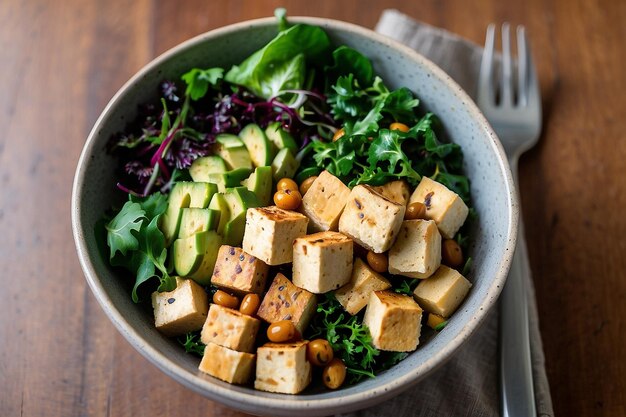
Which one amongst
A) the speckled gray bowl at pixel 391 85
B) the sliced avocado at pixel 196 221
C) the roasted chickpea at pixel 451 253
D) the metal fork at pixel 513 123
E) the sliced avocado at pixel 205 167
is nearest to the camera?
the speckled gray bowl at pixel 391 85

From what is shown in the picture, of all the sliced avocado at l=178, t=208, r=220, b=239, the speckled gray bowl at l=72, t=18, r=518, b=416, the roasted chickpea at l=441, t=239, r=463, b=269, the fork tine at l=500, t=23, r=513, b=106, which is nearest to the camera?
the speckled gray bowl at l=72, t=18, r=518, b=416

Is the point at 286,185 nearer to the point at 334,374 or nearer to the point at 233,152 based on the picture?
the point at 233,152

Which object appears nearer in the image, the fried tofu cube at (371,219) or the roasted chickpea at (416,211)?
the fried tofu cube at (371,219)

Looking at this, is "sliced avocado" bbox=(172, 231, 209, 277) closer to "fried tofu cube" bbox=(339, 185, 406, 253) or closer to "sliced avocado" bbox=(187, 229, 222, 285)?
"sliced avocado" bbox=(187, 229, 222, 285)

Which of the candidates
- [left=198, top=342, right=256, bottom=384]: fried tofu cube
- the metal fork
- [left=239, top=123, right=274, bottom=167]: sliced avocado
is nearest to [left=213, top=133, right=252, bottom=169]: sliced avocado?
[left=239, top=123, right=274, bottom=167]: sliced avocado

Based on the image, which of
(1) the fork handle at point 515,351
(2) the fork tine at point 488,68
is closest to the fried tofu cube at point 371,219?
(1) the fork handle at point 515,351

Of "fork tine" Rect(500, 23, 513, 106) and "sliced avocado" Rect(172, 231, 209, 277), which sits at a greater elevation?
"fork tine" Rect(500, 23, 513, 106)

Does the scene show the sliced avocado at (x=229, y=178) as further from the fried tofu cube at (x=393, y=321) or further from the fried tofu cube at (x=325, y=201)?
the fried tofu cube at (x=393, y=321)

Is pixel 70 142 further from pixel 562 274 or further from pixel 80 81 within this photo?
pixel 562 274
